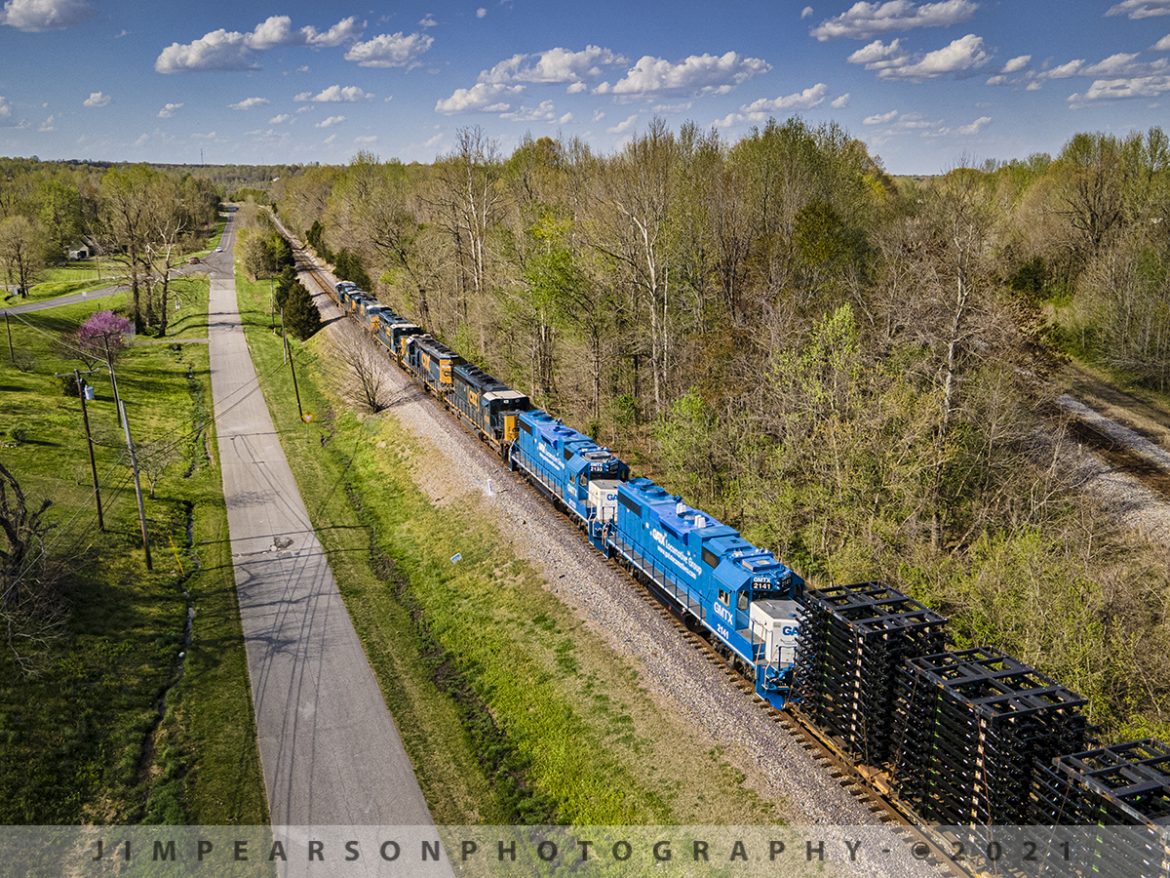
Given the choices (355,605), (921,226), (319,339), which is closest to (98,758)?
(355,605)

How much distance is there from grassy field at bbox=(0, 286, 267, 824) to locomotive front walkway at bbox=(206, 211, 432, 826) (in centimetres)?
75

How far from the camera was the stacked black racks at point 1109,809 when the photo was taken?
12.6m

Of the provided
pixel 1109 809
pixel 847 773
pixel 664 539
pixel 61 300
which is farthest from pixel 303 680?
pixel 61 300

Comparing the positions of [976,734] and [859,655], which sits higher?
[859,655]

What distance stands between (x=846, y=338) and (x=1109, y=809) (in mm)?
19765

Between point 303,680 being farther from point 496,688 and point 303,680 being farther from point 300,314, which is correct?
point 300,314

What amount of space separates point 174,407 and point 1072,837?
64.4 metres

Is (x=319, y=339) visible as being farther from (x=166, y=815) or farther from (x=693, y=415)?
(x=166, y=815)

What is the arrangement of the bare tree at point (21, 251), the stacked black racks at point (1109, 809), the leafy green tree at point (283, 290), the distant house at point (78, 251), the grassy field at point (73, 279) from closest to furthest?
1. the stacked black racks at point (1109, 809)
2. the leafy green tree at point (283, 290)
3. the bare tree at point (21, 251)
4. the grassy field at point (73, 279)
5. the distant house at point (78, 251)

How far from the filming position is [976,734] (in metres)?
15.6

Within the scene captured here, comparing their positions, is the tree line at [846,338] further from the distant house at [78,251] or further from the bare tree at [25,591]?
the distant house at [78,251]

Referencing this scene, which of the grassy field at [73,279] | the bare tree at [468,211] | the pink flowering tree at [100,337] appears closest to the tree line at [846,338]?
the bare tree at [468,211]

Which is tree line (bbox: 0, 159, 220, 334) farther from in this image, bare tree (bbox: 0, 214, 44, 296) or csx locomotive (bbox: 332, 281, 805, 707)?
csx locomotive (bbox: 332, 281, 805, 707)

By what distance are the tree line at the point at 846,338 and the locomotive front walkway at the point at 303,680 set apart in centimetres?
1729
